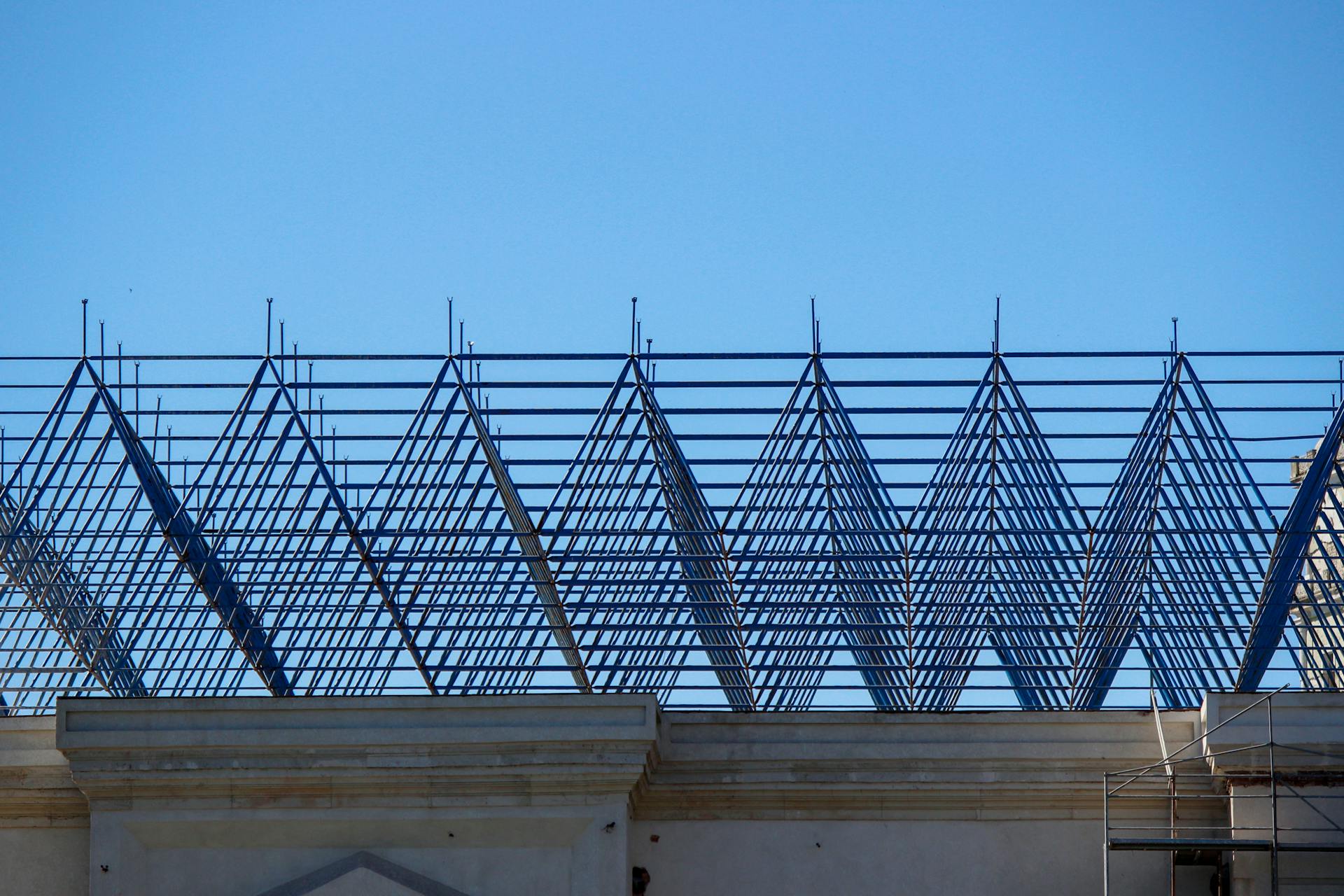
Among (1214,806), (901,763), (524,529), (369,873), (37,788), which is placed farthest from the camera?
(524,529)

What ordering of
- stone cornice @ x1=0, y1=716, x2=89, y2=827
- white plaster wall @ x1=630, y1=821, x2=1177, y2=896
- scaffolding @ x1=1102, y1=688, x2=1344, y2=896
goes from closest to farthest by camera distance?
1. scaffolding @ x1=1102, y1=688, x2=1344, y2=896
2. white plaster wall @ x1=630, y1=821, x2=1177, y2=896
3. stone cornice @ x1=0, y1=716, x2=89, y2=827

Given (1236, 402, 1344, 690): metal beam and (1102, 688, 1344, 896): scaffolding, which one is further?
(1236, 402, 1344, 690): metal beam

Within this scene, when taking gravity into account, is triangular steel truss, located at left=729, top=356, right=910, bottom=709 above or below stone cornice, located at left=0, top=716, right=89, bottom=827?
above

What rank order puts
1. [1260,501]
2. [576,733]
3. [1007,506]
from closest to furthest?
[576,733]
[1260,501]
[1007,506]

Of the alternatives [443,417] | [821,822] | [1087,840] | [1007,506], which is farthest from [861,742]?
[443,417]

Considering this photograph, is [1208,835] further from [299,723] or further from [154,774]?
[154,774]

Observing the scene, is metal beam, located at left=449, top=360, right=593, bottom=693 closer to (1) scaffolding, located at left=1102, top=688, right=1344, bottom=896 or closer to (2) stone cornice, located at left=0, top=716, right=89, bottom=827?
(2) stone cornice, located at left=0, top=716, right=89, bottom=827

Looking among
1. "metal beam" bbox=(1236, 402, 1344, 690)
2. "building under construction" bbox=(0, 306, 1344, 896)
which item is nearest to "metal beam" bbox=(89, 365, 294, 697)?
"building under construction" bbox=(0, 306, 1344, 896)

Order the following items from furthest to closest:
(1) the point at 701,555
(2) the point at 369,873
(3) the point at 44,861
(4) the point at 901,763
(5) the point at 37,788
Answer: (1) the point at 701,555 → (3) the point at 44,861 → (5) the point at 37,788 → (4) the point at 901,763 → (2) the point at 369,873

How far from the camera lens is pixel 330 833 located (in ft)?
85.3

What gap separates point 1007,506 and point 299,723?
1240cm

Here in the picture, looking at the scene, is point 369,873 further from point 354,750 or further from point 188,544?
point 188,544

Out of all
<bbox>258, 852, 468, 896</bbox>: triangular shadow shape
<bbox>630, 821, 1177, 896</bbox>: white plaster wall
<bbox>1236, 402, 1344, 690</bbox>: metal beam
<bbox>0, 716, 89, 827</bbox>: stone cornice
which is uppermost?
<bbox>1236, 402, 1344, 690</bbox>: metal beam

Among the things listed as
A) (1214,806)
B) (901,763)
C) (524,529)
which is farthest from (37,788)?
(1214,806)
